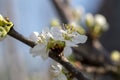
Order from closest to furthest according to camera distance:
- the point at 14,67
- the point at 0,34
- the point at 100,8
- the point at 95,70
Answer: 1. the point at 0,34
2. the point at 14,67
3. the point at 95,70
4. the point at 100,8

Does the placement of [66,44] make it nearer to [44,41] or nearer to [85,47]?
[44,41]

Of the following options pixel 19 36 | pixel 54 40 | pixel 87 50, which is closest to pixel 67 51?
pixel 54 40

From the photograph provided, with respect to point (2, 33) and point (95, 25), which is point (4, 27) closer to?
point (2, 33)

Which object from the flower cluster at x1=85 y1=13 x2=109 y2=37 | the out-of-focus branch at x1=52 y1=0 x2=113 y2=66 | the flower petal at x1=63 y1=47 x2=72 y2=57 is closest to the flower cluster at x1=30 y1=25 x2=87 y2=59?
the flower petal at x1=63 y1=47 x2=72 y2=57

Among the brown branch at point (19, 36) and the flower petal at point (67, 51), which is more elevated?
the flower petal at point (67, 51)

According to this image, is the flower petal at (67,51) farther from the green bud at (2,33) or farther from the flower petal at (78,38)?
the green bud at (2,33)

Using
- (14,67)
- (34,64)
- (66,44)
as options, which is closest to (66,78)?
(66,44)

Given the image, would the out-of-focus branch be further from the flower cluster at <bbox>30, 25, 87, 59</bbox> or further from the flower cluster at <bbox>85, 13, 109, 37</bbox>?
the flower cluster at <bbox>30, 25, 87, 59</bbox>

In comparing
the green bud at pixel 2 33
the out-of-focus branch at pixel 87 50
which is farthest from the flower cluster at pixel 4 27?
the out-of-focus branch at pixel 87 50
